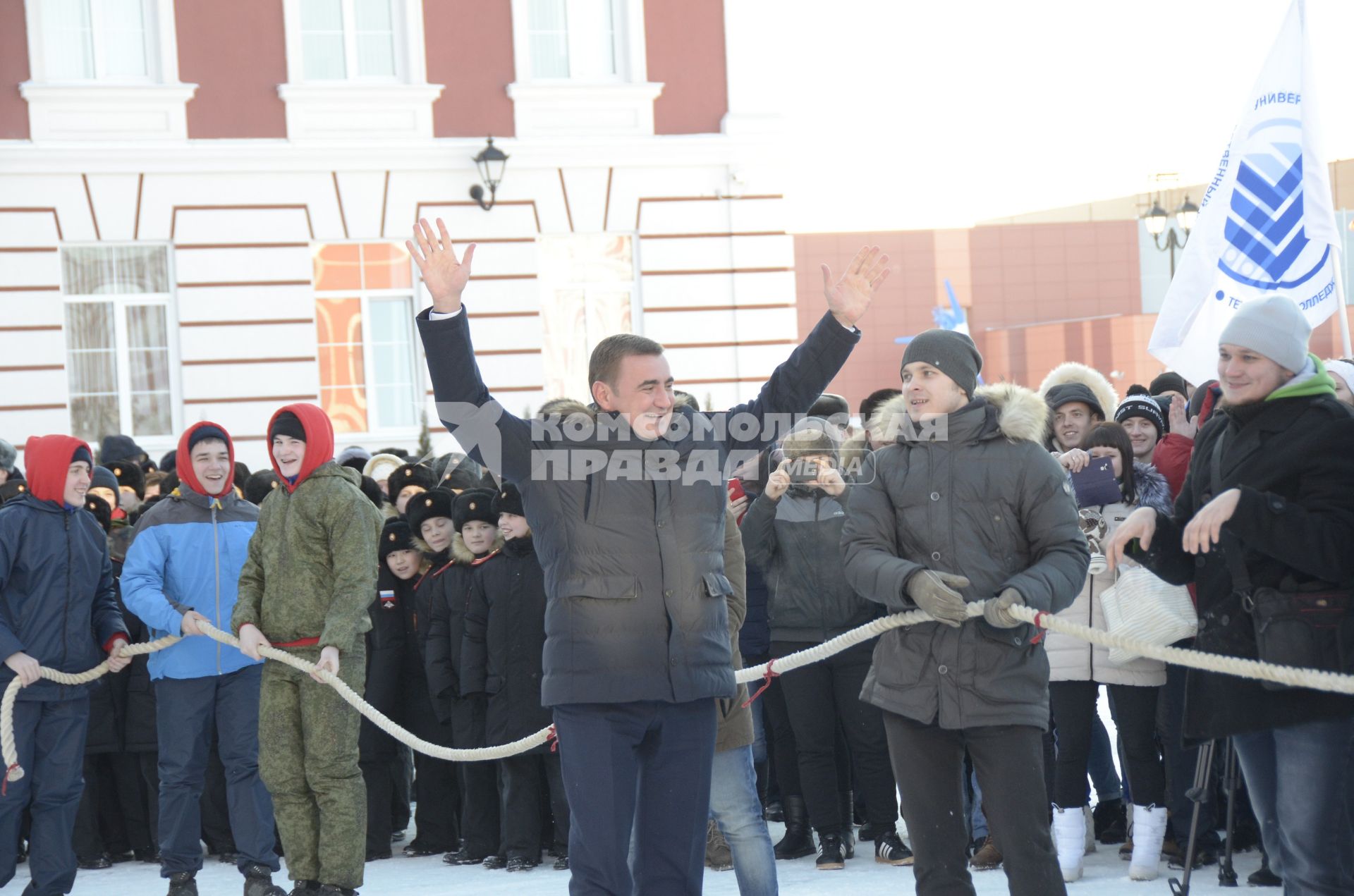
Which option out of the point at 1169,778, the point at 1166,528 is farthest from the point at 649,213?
the point at 1166,528

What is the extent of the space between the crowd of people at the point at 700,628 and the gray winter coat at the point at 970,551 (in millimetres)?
11

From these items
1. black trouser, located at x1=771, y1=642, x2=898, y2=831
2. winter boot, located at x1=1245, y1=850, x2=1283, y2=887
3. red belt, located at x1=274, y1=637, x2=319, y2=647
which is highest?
red belt, located at x1=274, y1=637, x2=319, y2=647

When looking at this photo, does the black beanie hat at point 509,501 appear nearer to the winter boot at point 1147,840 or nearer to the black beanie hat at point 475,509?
the black beanie hat at point 475,509

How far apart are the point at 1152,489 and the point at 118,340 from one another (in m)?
13.4

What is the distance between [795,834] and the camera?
289 inches

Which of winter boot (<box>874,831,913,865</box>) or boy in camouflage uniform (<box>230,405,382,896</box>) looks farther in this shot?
winter boot (<box>874,831,913,865</box>)

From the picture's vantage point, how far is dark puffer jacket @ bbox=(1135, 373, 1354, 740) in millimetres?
4262

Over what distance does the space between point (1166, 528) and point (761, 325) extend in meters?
13.9

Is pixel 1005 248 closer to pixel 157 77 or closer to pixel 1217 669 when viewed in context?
pixel 157 77

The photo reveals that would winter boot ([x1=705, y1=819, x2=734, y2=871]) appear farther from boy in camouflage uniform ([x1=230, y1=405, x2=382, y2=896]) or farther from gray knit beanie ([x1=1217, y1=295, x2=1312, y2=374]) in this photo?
gray knit beanie ([x1=1217, y1=295, x2=1312, y2=374])

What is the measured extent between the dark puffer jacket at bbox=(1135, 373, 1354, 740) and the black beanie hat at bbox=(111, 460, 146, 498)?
715 cm

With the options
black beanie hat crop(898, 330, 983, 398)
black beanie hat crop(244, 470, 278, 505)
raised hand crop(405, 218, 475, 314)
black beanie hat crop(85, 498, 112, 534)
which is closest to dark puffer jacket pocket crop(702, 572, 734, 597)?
black beanie hat crop(898, 330, 983, 398)

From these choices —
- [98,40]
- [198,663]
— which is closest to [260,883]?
[198,663]

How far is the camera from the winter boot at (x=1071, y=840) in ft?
21.2
